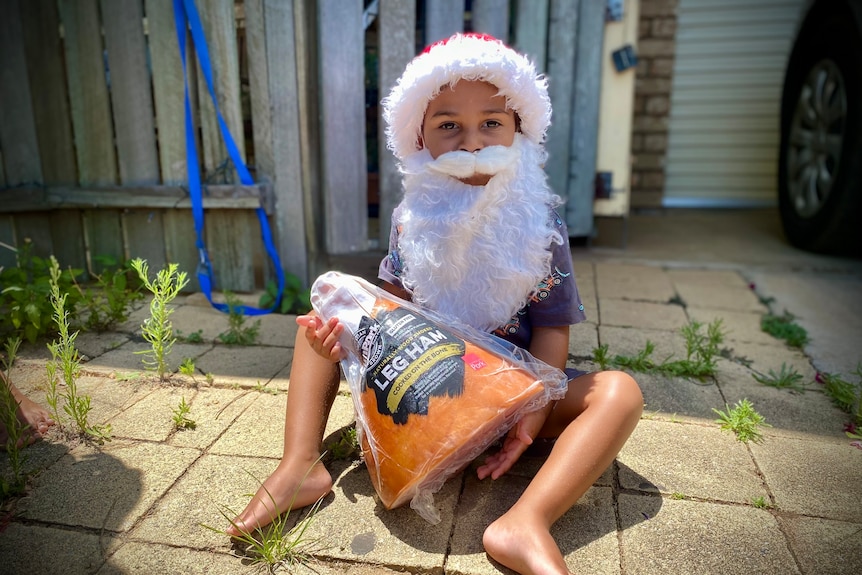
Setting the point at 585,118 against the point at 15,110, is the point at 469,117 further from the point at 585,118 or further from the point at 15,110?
the point at 15,110

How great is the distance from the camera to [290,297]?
3115 mm

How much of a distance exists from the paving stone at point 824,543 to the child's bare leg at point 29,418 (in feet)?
6.69

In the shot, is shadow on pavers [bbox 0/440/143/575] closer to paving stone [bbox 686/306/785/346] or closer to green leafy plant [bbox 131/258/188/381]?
green leafy plant [bbox 131/258/188/381]

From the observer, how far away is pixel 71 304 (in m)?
2.63

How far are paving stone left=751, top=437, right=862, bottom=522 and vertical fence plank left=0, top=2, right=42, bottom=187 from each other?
3442mm

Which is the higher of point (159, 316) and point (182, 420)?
point (159, 316)

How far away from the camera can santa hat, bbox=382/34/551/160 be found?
1.73 meters

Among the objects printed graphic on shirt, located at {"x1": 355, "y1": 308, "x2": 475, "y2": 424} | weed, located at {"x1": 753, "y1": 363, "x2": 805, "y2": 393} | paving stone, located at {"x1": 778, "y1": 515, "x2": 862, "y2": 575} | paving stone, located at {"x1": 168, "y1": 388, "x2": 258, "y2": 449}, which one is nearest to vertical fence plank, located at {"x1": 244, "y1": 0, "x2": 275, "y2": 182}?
paving stone, located at {"x1": 168, "y1": 388, "x2": 258, "y2": 449}

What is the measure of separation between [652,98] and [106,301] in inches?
189

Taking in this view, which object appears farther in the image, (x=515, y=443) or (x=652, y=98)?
(x=652, y=98)

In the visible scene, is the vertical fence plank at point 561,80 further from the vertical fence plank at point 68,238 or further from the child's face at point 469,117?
the vertical fence plank at point 68,238

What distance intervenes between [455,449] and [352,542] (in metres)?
0.34

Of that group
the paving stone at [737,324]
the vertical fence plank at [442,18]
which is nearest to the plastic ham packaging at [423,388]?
the paving stone at [737,324]

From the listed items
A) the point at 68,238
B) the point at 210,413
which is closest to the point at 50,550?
the point at 210,413
